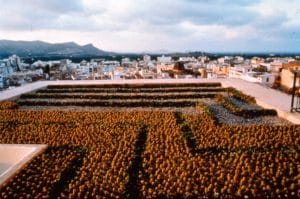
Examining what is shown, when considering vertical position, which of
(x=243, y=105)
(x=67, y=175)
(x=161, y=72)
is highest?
(x=243, y=105)

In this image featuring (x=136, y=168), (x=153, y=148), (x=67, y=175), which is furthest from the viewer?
(x=153, y=148)

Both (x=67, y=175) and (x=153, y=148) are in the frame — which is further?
(x=153, y=148)

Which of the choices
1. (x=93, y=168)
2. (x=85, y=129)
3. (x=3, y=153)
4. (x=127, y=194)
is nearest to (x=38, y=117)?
(x=85, y=129)

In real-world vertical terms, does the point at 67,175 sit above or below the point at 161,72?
above

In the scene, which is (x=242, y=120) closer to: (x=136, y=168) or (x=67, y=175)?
(x=136, y=168)

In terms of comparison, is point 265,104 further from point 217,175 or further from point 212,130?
point 217,175

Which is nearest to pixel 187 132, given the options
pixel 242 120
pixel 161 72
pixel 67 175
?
pixel 242 120

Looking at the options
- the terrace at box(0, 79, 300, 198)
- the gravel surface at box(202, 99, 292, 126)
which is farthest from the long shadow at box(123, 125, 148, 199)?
the gravel surface at box(202, 99, 292, 126)
